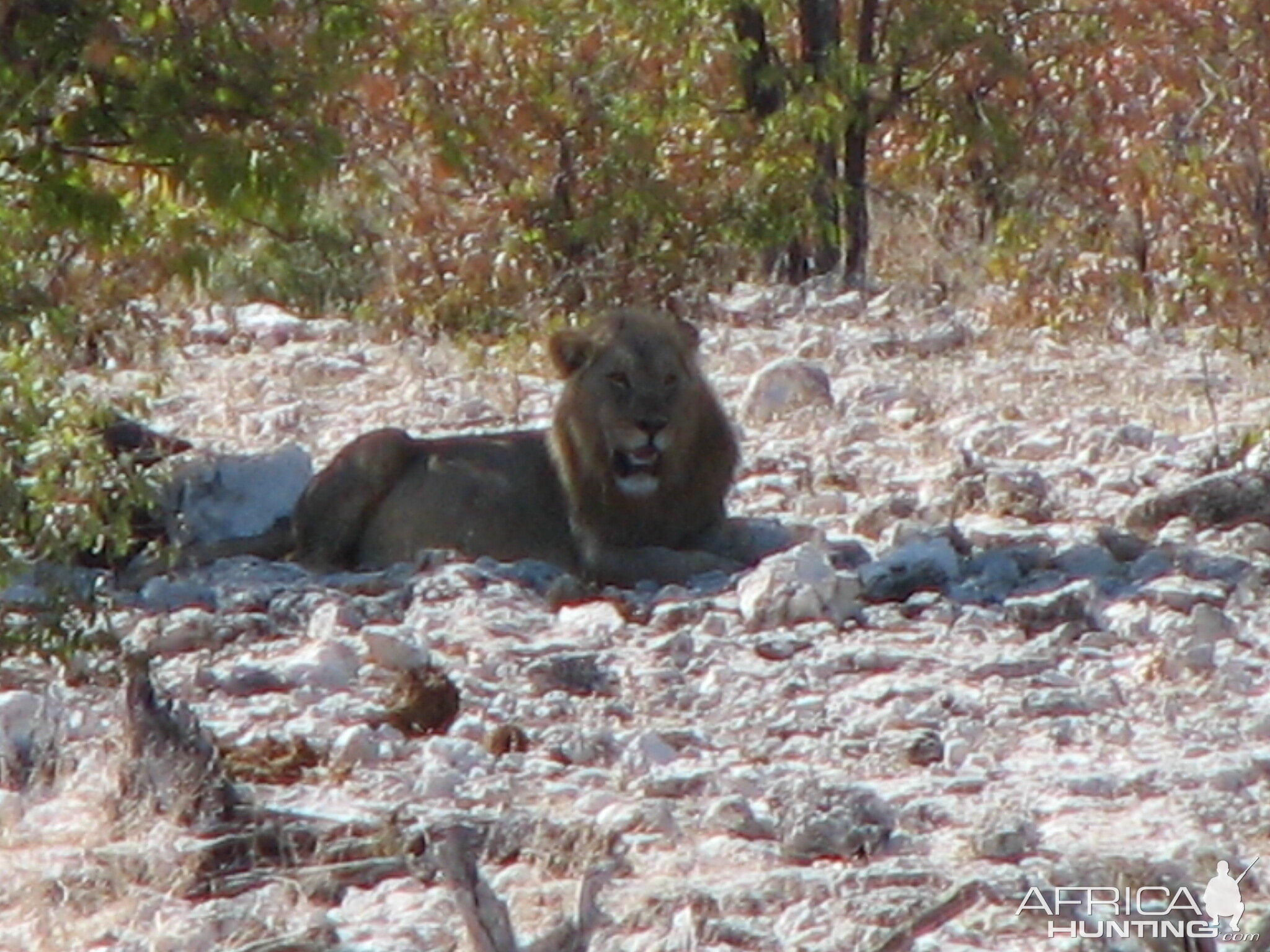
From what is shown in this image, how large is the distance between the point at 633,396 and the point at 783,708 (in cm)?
273

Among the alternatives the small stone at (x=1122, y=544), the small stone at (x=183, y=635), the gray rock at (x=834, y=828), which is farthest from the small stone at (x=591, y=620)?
the gray rock at (x=834, y=828)

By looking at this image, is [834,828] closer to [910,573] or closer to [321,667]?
[321,667]

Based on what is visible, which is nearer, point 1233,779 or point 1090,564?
point 1233,779

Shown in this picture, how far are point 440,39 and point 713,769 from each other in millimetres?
6401

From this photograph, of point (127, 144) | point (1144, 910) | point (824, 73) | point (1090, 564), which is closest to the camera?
point (1144, 910)

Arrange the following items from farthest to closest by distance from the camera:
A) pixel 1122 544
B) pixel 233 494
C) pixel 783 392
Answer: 1. pixel 783 392
2. pixel 233 494
3. pixel 1122 544

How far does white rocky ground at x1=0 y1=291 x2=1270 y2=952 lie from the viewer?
18.1 feet

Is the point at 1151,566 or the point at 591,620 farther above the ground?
the point at 591,620

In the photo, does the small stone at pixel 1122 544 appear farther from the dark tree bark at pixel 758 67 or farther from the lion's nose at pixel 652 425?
the dark tree bark at pixel 758 67

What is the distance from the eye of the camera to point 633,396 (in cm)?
980

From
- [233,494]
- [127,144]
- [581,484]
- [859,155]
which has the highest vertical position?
[859,155]

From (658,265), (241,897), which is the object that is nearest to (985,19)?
(658,265)

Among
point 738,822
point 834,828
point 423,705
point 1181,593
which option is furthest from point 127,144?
point 1181,593

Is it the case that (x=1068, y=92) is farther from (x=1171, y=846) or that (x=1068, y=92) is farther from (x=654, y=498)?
(x=1171, y=846)
